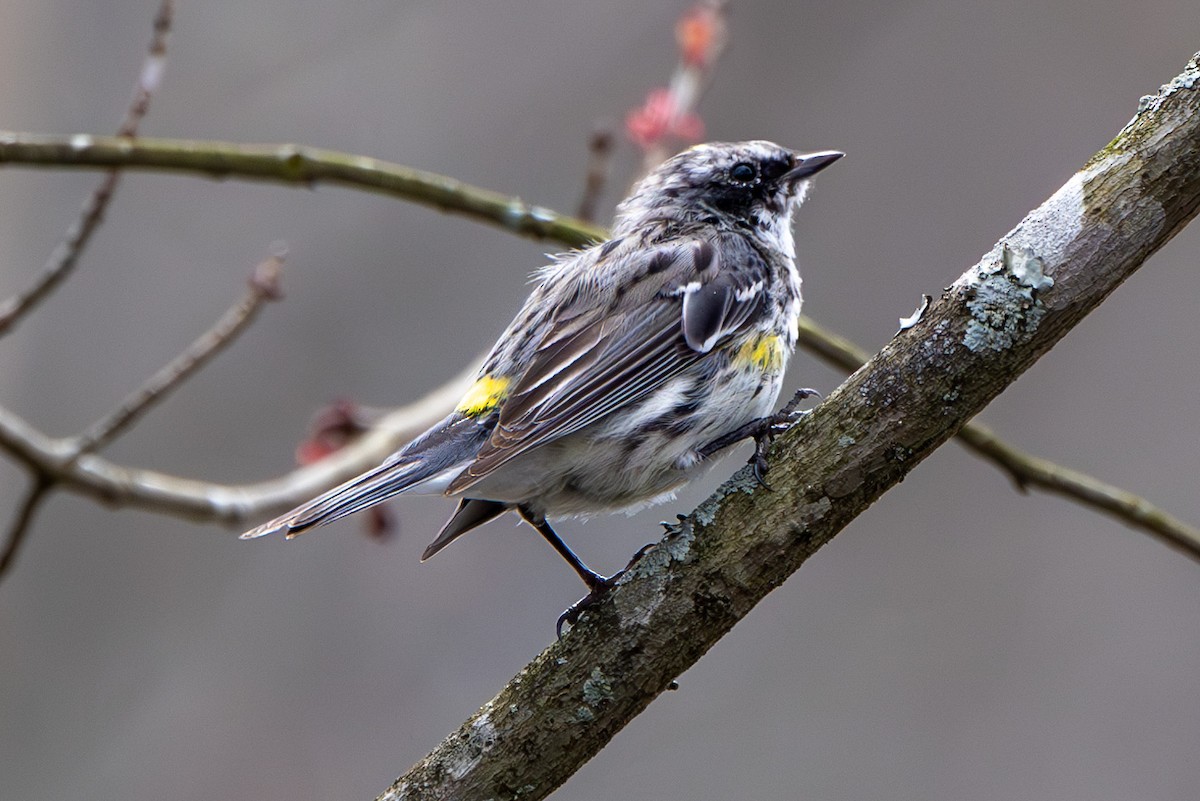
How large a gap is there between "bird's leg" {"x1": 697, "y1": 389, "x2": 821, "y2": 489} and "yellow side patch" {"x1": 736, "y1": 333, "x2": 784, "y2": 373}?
19 cm

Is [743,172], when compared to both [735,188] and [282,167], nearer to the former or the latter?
[735,188]

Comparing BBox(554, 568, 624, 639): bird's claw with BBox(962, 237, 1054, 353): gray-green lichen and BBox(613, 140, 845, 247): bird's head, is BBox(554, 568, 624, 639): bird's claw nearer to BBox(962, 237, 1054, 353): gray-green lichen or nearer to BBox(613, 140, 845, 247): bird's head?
BBox(962, 237, 1054, 353): gray-green lichen

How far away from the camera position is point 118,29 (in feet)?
30.1

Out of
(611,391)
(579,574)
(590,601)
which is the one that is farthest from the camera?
(611,391)

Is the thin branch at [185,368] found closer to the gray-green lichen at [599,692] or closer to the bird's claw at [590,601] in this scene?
the bird's claw at [590,601]

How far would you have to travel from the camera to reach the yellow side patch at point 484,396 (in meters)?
4.02

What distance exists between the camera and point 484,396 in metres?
4.09

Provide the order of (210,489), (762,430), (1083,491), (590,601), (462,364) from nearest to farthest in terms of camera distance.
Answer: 1. (590,601)
2. (762,430)
3. (1083,491)
4. (210,489)
5. (462,364)

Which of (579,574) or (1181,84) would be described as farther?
(579,574)

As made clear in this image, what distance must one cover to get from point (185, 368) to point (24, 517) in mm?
704

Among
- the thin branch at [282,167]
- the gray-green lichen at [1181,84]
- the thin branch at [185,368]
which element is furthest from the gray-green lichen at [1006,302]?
the thin branch at [185,368]

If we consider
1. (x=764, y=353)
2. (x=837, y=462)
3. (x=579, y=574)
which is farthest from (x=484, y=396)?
(x=837, y=462)

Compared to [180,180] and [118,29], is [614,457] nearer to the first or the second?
[180,180]

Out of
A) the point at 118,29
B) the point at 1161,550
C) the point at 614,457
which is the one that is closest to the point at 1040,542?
the point at 1161,550
